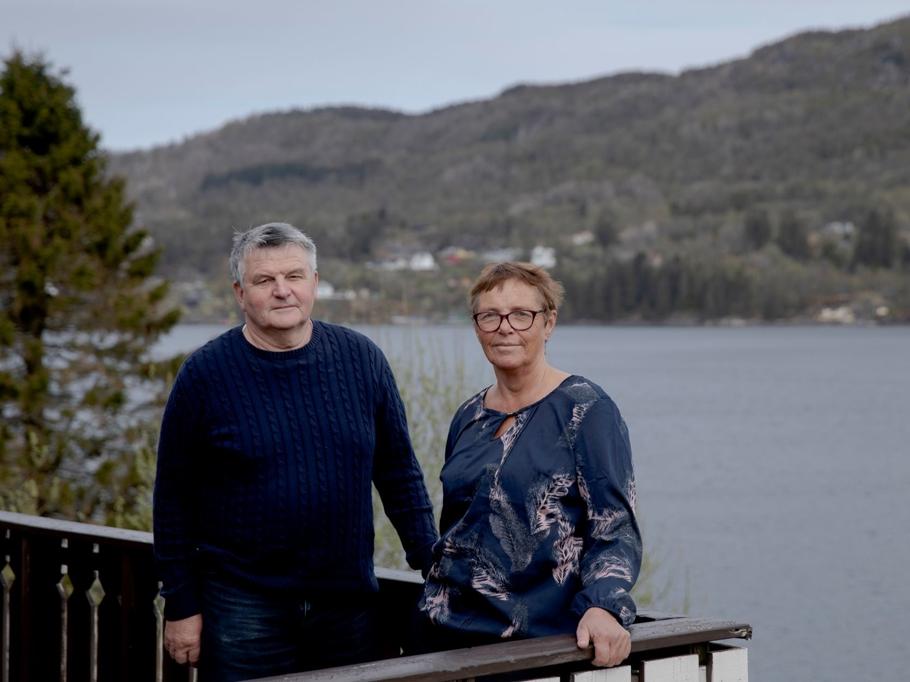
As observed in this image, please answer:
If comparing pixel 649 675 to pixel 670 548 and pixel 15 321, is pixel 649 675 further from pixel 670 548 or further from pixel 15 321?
pixel 670 548

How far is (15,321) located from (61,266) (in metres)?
0.74

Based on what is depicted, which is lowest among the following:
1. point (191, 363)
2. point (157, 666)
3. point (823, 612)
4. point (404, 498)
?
point (823, 612)

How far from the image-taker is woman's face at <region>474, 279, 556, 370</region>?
2441mm

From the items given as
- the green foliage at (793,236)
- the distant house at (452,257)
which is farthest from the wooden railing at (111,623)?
the green foliage at (793,236)

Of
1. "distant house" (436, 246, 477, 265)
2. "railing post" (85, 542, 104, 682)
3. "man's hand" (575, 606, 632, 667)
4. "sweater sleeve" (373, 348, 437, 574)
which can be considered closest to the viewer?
"man's hand" (575, 606, 632, 667)

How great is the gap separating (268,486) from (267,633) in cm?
31

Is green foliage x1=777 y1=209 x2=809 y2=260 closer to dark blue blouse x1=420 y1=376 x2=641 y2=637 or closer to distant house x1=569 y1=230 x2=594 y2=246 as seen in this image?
distant house x1=569 y1=230 x2=594 y2=246

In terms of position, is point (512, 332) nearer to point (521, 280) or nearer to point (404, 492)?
point (521, 280)

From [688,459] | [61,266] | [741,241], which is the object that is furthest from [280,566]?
[741,241]

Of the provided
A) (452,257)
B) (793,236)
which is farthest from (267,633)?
(793,236)

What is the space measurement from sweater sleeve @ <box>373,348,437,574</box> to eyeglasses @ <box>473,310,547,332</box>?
20.5 inches

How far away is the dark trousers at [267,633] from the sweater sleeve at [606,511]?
719 millimetres

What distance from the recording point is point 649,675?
2.22 metres

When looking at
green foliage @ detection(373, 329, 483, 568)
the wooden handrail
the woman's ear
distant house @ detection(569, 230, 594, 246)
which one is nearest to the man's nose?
the woman's ear
